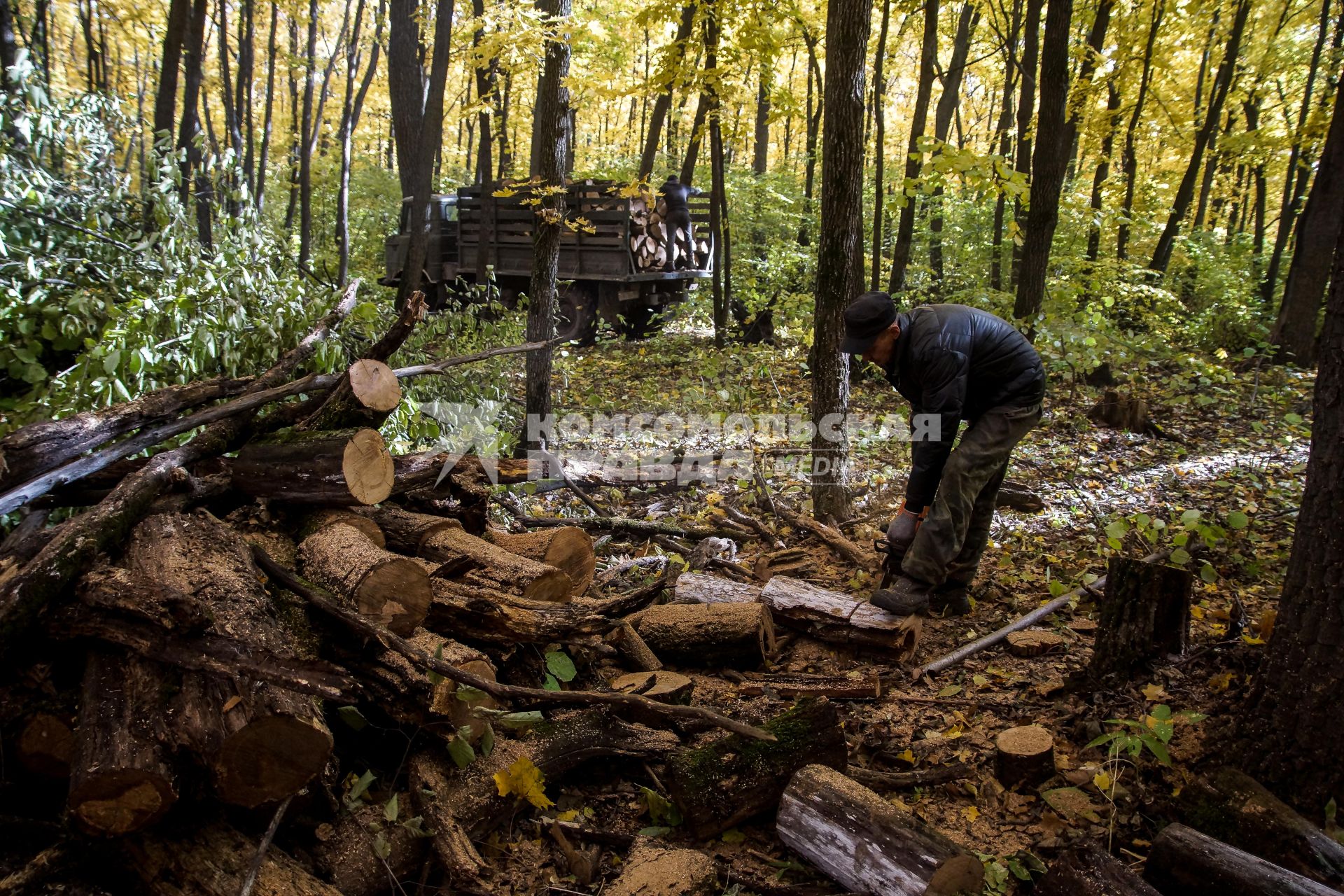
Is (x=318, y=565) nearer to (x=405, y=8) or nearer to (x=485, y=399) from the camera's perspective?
(x=485, y=399)

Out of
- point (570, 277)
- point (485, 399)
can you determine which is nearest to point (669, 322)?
point (570, 277)

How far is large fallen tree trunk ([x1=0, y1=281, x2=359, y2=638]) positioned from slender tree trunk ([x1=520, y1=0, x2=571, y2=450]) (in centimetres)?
309

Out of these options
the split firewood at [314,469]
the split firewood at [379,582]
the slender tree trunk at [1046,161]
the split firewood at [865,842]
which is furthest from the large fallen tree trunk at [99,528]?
the slender tree trunk at [1046,161]

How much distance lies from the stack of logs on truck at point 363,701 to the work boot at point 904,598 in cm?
10

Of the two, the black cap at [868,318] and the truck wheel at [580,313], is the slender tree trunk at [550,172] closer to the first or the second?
the black cap at [868,318]

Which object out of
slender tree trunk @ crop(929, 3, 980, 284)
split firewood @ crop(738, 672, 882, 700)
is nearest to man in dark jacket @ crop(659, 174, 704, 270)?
slender tree trunk @ crop(929, 3, 980, 284)

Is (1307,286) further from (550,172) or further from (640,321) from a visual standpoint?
(550,172)

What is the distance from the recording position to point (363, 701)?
105 inches

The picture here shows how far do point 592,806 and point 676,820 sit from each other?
1.05ft

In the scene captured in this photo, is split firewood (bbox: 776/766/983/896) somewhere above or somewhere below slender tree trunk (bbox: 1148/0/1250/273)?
below

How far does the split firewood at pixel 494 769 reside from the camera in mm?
2439

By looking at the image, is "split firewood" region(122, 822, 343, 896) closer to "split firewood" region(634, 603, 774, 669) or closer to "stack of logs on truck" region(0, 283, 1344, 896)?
"stack of logs on truck" region(0, 283, 1344, 896)

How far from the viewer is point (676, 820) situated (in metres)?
2.77

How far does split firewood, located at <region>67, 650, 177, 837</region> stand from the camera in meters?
1.95
